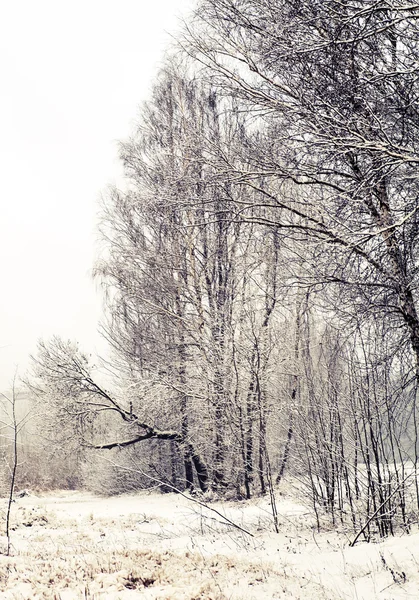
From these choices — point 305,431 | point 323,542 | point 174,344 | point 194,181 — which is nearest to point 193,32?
point 194,181

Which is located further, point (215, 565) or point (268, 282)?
point (268, 282)

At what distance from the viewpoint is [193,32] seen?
5598mm

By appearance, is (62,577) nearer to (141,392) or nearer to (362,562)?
(362,562)

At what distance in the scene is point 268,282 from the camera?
10.5 meters

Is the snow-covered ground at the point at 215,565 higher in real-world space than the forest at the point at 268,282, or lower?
lower

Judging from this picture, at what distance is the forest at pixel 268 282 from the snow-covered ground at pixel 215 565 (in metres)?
0.58

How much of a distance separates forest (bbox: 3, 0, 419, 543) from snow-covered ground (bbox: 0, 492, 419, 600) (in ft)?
1.91

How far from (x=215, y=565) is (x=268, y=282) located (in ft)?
20.2

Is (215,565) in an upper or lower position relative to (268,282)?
lower

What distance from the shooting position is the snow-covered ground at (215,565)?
14.3 feet

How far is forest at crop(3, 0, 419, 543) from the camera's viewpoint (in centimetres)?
460

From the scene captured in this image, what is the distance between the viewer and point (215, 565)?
17.5 ft

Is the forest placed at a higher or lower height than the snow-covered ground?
higher

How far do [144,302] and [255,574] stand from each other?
27.6 feet
